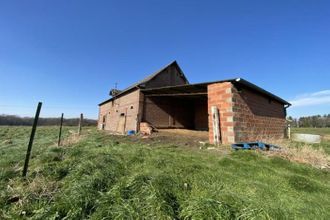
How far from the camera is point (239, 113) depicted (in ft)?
27.0

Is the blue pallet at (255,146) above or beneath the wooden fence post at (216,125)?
beneath

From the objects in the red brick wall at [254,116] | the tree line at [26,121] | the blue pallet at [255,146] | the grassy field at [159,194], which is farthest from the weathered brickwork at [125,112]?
the tree line at [26,121]

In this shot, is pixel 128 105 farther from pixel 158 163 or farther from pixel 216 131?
pixel 158 163

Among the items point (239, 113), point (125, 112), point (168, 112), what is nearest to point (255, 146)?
point (239, 113)

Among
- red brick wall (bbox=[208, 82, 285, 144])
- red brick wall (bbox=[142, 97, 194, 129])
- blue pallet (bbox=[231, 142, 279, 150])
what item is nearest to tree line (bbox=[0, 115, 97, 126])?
red brick wall (bbox=[142, 97, 194, 129])

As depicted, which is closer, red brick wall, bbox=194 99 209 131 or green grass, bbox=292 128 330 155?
green grass, bbox=292 128 330 155

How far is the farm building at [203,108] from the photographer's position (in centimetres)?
812

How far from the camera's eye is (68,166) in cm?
445

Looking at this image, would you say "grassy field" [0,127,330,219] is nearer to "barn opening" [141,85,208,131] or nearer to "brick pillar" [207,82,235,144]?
"brick pillar" [207,82,235,144]

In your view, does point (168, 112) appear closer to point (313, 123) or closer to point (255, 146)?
point (255, 146)

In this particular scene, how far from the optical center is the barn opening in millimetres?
14281

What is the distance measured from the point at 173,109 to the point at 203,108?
298 cm

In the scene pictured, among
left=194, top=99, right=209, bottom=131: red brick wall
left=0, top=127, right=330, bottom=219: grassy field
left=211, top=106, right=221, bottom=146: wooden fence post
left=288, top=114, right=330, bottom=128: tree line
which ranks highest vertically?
left=288, top=114, right=330, bottom=128: tree line

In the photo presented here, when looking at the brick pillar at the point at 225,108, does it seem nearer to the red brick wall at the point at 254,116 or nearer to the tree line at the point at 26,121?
the red brick wall at the point at 254,116
